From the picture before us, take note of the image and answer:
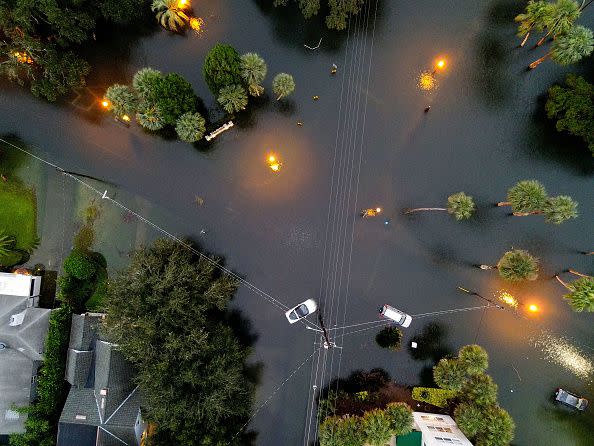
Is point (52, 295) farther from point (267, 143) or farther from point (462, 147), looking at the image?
point (462, 147)

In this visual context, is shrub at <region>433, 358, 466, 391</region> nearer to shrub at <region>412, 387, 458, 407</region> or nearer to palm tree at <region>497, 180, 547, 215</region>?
shrub at <region>412, 387, 458, 407</region>

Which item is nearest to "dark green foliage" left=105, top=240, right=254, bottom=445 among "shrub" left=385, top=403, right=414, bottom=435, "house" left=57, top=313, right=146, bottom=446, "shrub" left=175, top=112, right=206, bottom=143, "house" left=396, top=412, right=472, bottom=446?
"house" left=57, top=313, right=146, bottom=446

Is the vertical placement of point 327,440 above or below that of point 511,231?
below

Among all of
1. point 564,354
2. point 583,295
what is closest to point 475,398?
point 564,354

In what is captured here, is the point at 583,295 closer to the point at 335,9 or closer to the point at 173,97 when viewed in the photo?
the point at 335,9

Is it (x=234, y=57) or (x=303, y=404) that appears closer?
→ (x=234, y=57)

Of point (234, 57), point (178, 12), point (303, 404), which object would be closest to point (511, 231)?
point (303, 404)

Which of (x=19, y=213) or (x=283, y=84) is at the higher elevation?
(x=283, y=84)
